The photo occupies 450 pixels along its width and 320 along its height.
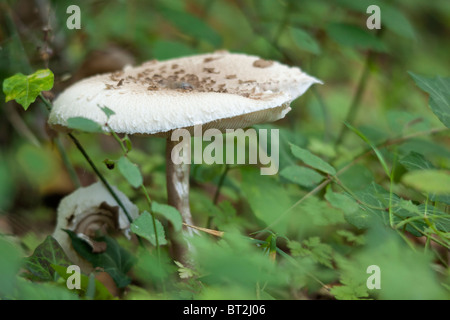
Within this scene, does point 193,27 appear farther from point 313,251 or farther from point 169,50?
point 313,251

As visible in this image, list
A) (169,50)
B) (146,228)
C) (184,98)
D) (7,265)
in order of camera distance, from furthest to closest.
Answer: (169,50)
(184,98)
(146,228)
(7,265)

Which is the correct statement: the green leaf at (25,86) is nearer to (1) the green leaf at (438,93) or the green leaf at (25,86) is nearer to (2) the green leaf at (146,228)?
(2) the green leaf at (146,228)

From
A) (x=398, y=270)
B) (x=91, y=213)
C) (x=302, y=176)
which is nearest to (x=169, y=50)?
(x=91, y=213)

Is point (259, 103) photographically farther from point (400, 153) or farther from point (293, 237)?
point (400, 153)

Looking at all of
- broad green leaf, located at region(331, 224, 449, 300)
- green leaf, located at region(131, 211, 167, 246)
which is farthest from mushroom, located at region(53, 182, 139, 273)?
broad green leaf, located at region(331, 224, 449, 300)

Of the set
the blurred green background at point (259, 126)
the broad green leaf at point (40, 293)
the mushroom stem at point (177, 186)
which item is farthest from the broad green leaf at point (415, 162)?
the broad green leaf at point (40, 293)

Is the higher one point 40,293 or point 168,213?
point 168,213
